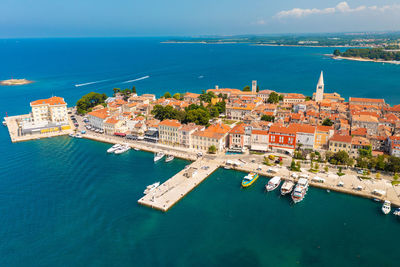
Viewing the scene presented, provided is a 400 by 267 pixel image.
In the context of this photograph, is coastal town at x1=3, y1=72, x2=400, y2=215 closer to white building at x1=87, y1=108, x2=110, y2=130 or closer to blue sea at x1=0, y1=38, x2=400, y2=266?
white building at x1=87, y1=108, x2=110, y2=130

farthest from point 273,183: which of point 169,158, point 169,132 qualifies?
point 169,132

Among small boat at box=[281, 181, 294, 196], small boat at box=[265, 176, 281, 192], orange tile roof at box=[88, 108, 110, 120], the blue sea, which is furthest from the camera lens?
orange tile roof at box=[88, 108, 110, 120]

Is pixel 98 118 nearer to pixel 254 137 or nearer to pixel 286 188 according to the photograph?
pixel 254 137

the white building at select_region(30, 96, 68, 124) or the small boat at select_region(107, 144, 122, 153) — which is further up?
the white building at select_region(30, 96, 68, 124)

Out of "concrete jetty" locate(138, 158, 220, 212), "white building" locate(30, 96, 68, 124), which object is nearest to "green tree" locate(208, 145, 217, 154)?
"concrete jetty" locate(138, 158, 220, 212)

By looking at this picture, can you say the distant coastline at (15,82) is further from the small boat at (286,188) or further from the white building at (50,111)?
the small boat at (286,188)

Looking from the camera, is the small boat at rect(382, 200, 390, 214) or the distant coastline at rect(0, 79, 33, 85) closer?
the small boat at rect(382, 200, 390, 214)

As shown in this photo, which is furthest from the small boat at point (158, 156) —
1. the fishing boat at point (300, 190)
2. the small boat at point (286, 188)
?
the fishing boat at point (300, 190)
